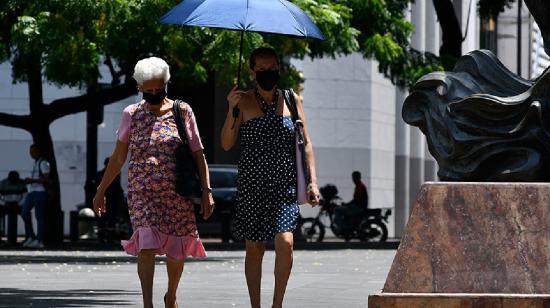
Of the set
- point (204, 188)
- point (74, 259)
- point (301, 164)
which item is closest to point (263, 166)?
point (301, 164)

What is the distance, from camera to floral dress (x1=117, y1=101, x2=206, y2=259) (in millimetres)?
10422

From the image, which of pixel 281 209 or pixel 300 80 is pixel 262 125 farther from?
pixel 300 80

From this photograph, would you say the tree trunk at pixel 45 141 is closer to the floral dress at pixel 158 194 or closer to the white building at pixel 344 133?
the white building at pixel 344 133

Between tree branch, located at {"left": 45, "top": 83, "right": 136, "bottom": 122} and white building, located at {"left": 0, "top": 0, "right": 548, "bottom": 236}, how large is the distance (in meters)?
8.69

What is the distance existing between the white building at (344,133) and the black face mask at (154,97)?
→ 27877 millimetres

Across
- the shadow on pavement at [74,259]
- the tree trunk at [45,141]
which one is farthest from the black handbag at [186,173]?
the tree trunk at [45,141]

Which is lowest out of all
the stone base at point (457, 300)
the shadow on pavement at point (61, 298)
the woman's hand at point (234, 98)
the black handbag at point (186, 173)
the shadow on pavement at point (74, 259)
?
the shadow on pavement at point (74, 259)

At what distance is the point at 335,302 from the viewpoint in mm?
13477

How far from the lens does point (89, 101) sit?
1144 inches

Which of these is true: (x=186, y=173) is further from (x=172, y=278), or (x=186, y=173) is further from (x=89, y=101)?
(x=89, y=101)

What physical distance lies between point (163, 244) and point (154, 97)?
3.05 feet

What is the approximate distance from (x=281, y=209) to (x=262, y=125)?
1.84ft

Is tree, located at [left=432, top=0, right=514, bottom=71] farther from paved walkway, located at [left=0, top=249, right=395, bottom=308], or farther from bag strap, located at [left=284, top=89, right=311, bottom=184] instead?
bag strap, located at [left=284, top=89, right=311, bottom=184]

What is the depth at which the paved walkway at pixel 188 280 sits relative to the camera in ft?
Answer: 44.7
